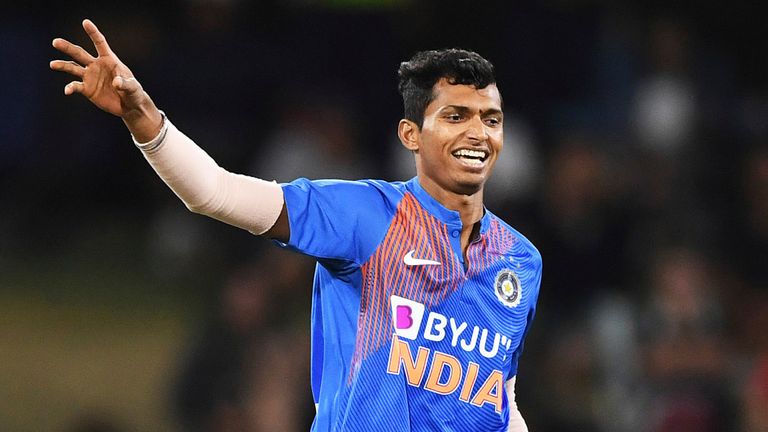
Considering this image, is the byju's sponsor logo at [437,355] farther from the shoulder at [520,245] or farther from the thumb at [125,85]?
the thumb at [125,85]

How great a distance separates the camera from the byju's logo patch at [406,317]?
12.4 feet

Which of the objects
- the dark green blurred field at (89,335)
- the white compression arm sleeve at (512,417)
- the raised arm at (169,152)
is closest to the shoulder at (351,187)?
the raised arm at (169,152)

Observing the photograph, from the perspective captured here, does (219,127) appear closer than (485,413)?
No

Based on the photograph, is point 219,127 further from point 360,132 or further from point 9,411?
point 9,411

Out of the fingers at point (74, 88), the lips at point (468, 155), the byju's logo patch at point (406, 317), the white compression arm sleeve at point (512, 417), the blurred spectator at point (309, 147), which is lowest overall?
the white compression arm sleeve at point (512, 417)

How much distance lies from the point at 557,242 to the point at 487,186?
752mm

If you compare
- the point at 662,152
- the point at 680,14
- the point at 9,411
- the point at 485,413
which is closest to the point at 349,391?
the point at 485,413

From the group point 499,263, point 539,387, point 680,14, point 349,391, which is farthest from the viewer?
point 680,14

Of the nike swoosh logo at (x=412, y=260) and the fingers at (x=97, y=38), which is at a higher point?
the fingers at (x=97, y=38)

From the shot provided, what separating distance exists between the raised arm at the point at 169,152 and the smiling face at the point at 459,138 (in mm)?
615

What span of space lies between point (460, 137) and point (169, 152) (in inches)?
39.7

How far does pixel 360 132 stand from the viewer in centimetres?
950

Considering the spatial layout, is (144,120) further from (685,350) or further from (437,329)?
(685,350)

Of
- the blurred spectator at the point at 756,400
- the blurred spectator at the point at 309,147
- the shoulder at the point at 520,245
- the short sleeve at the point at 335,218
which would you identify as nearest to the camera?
the short sleeve at the point at 335,218
